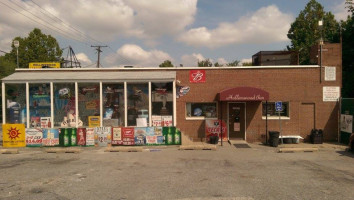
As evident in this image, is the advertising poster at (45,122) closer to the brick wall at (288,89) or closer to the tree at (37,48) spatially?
Result: the brick wall at (288,89)

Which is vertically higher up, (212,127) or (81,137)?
(212,127)

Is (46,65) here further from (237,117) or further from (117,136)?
(237,117)

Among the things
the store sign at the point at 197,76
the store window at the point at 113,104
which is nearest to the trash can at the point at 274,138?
the store sign at the point at 197,76

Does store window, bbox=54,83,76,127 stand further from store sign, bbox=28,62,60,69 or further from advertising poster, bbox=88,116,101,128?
store sign, bbox=28,62,60,69

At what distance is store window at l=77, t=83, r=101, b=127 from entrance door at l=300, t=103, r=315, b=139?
41.8 feet

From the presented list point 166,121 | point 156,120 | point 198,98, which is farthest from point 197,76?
point 156,120

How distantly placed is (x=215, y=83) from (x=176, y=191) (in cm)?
1055

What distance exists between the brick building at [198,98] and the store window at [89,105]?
59 millimetres

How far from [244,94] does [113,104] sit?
8.04 metres

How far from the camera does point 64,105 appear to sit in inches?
678

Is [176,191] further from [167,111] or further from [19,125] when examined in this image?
[19,125]

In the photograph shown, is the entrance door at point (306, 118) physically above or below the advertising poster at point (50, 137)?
above

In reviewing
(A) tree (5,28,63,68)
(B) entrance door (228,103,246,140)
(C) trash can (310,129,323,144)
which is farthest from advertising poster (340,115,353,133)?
(A) tree (5,28,63,68)

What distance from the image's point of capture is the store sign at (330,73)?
17234mm
